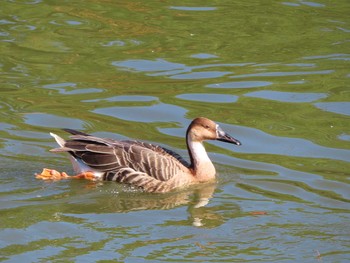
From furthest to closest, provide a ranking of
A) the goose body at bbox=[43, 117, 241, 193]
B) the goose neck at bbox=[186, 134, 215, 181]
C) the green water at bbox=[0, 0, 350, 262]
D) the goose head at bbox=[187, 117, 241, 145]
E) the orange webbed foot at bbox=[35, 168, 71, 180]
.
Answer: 1. the goose head at bbox=[187, 117, 241, 145]
2. the goose neck at bbox=[186, 134, 215, 181]
3. the goose body at bbox=[43, 117, 241, 193]
4. the orange webbed foot at bbox=[35, 168, 71, 180]
5. the green water at bbox=[0, 0, 350, 262]

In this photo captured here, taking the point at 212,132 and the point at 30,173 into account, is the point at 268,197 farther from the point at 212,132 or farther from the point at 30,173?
the point at 30,173

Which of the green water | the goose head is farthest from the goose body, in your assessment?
the green water

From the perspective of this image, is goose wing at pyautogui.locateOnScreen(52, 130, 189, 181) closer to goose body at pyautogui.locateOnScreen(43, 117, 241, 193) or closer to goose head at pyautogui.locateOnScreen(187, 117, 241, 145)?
goose body at pyautogui.locateOnScreen(43, 117, 241, 193)

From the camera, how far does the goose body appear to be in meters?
11.9

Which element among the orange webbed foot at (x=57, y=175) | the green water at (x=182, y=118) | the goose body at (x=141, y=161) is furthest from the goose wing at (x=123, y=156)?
the green water at (x=182, y=118)

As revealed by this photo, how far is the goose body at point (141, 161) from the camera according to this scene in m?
11.9

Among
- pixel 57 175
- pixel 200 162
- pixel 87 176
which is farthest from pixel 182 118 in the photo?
pixel 57 175

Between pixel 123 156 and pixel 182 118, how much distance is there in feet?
6.88

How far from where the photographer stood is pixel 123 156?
1205 cm

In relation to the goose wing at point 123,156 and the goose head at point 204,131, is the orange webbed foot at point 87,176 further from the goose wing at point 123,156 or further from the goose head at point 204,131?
the goose head at point 204,131

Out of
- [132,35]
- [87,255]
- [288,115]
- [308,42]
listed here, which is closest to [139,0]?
[132,35]

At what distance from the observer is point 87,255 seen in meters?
9.44

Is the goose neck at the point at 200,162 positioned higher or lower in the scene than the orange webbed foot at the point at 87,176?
higher

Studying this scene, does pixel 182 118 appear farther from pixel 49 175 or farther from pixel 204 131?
pixel 49 175
